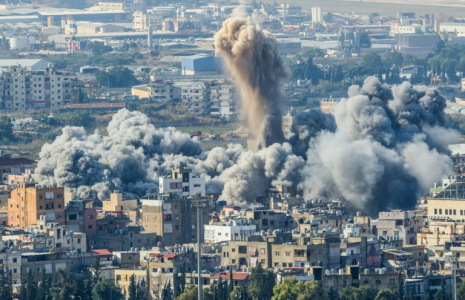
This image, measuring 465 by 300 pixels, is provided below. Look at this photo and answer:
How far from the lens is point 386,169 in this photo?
97125mm

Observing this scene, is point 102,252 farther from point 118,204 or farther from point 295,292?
point 118,204

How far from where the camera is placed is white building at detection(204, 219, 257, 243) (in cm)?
7881

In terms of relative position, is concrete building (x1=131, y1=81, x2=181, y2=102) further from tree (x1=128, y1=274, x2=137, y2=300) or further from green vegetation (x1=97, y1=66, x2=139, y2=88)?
tree (x1=128, y1=274, x2=137, y2=300)

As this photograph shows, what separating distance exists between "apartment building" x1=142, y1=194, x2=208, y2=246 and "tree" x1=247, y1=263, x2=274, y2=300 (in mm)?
13064

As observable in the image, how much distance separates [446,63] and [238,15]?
8532 cm

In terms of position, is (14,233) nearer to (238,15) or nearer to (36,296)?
(36,296)

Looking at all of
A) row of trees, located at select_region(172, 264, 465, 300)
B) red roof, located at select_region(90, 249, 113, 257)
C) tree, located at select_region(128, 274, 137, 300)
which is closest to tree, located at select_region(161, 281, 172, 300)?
row of trees, located at select_region(172, 264, 465, 300)

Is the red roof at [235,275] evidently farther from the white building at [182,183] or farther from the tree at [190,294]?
the white building at [182,183]

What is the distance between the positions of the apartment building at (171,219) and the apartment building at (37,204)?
12.4 feet

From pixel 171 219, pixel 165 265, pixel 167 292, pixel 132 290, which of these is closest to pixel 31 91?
pixel 171 219

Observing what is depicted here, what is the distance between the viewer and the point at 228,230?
3110 inches

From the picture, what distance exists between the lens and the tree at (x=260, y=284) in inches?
2650

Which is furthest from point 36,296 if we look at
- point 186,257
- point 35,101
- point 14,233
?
point 35,101

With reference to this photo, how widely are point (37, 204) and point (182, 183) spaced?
386 inches
